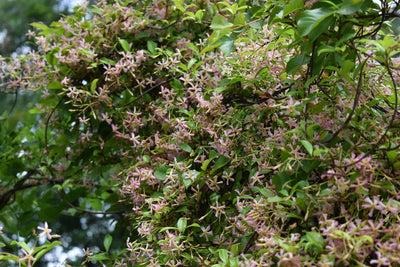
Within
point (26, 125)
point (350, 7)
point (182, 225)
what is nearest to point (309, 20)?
point (350, 7)

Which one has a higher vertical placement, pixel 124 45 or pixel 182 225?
pixel 124 45

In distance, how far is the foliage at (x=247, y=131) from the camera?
65 cm

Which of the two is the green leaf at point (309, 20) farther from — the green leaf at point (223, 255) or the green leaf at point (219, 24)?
the green leaf at point (223, 255)

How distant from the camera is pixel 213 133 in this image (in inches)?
35.4

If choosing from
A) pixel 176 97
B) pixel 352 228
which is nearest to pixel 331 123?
pixel 352 228

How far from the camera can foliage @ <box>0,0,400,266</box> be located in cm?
65

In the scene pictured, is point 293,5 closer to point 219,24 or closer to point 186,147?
point 219,24

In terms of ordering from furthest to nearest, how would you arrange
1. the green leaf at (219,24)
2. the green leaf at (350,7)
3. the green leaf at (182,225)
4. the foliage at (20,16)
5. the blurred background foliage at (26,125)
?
the foliage at (20,16), the blurred background foliage at (26,125), the green leaf at (182,225), the green leaf at (219,24), the green leaf at (350,7)

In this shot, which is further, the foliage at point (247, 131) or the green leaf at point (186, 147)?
the green leaf at point (186, 147)

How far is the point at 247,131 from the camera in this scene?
93cm

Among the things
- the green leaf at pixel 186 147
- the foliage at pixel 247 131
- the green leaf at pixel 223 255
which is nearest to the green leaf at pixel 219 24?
the foliage at pixel 247 131

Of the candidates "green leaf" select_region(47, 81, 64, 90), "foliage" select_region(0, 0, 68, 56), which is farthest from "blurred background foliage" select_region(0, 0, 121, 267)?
"green leaf" select_region(47, 81, 64, 90)

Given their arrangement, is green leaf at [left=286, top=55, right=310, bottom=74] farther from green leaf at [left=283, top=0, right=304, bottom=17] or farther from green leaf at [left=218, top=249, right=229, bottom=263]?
green leaf at [left=218, top=249, right=229, bottom=263]

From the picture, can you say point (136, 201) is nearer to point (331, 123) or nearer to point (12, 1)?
point (331, 123)
